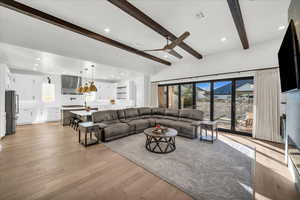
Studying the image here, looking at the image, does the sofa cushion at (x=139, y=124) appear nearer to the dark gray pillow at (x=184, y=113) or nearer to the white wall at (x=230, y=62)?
the dark gray pillow at (x=184, y=113)

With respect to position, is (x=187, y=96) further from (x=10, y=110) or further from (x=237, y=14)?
(x=10, y=110)

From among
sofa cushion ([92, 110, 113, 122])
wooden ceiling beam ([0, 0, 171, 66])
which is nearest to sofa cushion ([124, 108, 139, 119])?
sofa cushion ([92, 110, 113, 122])

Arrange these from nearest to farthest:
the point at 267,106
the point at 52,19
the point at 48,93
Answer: the point at 52,19 → the point at 267,106 → the point at 48,93

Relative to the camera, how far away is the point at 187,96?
588cm

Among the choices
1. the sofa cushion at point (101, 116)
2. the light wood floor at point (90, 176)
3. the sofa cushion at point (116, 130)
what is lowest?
the light wood floor at point (90, 176)

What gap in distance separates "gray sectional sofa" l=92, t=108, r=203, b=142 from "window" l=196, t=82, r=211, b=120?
3.03 feet

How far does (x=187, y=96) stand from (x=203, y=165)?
3.86 metres

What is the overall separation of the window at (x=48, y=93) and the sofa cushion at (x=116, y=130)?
5366mm

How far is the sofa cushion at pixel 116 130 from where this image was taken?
3652 mm

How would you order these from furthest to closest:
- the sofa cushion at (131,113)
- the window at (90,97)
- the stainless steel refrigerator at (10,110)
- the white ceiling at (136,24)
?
the window at (90,97)
the sofa cushion at (131,113)
the stainless steel refrigerator at (10,110)
the white ceiling at (136,24)

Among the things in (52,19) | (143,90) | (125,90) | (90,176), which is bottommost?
(90,176)

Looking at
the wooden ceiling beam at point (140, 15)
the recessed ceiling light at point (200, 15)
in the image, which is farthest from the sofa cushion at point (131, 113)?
the recessed ceiling light at point (200, 15)

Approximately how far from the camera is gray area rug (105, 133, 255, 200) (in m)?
1.78

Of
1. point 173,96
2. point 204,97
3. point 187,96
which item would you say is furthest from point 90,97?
point 204,97
